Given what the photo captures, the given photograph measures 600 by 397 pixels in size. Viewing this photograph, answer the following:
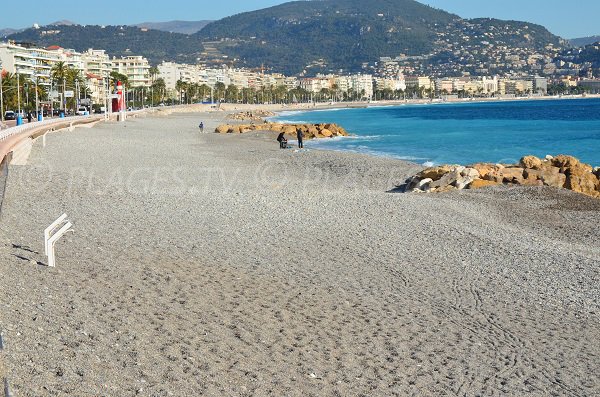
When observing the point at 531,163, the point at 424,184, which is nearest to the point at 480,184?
the point at 424,184

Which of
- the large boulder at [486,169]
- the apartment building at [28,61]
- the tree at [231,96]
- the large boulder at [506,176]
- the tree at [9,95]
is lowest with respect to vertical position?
the large boulder at [506,176]

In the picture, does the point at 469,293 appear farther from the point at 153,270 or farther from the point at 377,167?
the point at 377,167

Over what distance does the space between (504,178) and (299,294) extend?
12335mm

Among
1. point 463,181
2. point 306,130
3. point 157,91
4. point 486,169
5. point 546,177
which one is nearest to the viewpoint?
point 463,181

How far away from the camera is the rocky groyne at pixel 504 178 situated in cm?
1945

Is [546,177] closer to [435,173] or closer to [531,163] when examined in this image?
[531,163]

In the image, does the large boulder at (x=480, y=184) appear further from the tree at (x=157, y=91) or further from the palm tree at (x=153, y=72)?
the palm tree at (x=153, y=72)

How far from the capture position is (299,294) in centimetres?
908

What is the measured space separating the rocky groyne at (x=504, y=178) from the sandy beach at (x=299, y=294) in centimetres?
142

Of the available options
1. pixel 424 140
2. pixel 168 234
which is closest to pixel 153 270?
pixel 168 234

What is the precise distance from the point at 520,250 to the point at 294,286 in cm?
435

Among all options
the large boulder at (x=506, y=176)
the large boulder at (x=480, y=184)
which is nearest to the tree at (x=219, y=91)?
the large boulder at (x=506, y=176)

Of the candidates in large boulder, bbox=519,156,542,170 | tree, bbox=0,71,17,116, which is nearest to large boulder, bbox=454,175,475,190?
large boulder, bbox=519,156,542,170

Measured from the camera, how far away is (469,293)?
950cm
